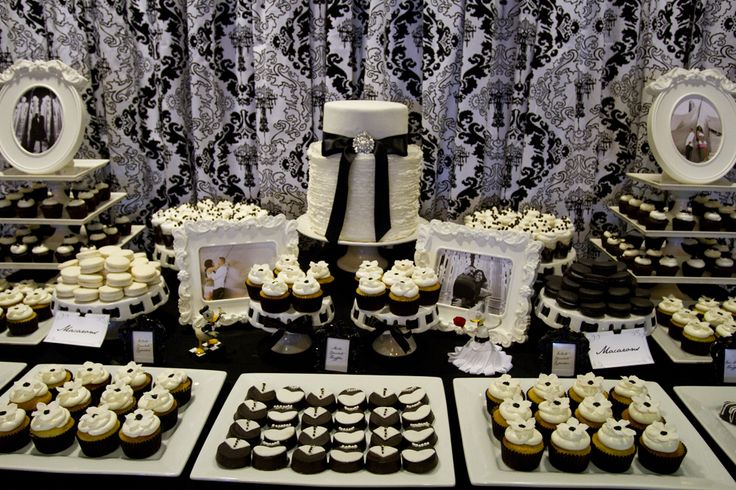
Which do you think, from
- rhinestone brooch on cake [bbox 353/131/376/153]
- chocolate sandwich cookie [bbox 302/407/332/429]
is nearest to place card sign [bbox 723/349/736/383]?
chocolate sandwich cookie [bbox 302/407/332/429]

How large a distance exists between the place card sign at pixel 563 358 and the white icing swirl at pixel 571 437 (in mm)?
375

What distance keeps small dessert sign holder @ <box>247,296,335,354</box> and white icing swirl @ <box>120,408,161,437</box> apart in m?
0.48

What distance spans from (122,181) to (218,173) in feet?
1.42

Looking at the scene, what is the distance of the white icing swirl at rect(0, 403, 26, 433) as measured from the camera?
1479 millimetres

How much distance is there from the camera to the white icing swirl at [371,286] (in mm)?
1897

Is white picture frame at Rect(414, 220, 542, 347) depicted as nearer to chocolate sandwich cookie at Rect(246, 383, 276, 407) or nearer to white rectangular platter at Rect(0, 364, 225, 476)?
chocolate sandwich cookie at Rect(246, 383, 276, 407)

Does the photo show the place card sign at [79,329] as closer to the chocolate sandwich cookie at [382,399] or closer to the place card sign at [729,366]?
the chocolate sandwich cookie at [382,399]

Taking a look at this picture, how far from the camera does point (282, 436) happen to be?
1.50m

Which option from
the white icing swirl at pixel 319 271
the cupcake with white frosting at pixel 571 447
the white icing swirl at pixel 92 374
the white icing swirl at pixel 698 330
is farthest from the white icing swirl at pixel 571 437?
the white icing swirl at pixel 92 374

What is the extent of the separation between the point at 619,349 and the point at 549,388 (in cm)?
42

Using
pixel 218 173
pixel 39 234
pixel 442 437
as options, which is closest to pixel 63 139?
pixel 39 234

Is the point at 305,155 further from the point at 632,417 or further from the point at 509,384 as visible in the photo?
the point at 632,417

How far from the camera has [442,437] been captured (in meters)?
1.55

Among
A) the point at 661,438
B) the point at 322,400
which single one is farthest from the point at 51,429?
the point at 661,438
